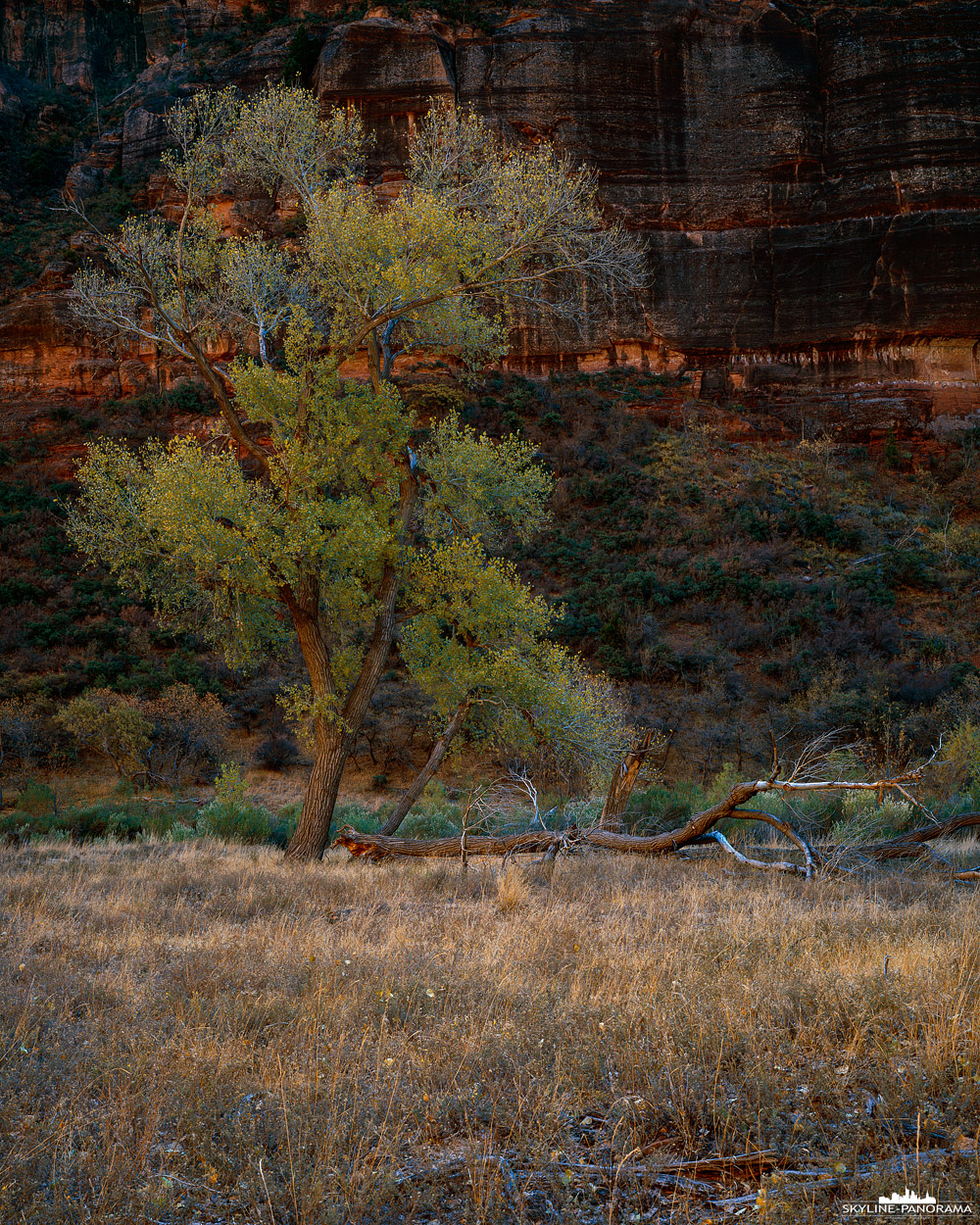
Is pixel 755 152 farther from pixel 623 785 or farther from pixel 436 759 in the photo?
pixel 436 759

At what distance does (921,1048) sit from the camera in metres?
2.97

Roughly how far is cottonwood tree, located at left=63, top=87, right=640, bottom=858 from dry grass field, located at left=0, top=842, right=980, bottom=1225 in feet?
15.4

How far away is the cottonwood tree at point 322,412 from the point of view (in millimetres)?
9125

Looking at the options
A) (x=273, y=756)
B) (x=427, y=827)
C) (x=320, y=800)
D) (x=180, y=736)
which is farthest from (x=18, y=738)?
(x=320, y=800)

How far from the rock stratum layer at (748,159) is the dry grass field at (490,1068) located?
39.8 metres

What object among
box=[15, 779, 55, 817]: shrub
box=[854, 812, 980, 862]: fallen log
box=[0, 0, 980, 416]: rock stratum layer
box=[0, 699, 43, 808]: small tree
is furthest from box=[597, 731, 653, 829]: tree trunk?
box=[0, 0, 980, 416]: rock stratum layer

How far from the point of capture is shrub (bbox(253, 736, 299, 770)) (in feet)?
78.3

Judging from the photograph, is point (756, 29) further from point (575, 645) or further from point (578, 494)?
point (575, 645)

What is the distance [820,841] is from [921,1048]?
528 cm

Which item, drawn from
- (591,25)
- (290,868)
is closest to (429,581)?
(290,868)

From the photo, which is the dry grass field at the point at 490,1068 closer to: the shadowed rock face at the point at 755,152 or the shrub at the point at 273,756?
the shrub at the point at 273,756

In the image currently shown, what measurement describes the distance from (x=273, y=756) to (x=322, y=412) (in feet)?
53.9

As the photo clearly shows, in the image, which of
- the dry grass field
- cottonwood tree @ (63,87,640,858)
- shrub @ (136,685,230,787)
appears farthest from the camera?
shrub @ (136,685,230,787)

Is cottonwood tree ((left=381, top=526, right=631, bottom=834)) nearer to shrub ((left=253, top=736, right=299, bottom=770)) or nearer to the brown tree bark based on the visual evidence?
the brown tree bark
